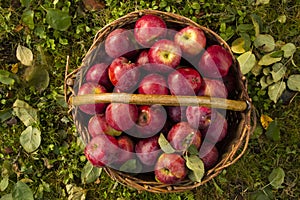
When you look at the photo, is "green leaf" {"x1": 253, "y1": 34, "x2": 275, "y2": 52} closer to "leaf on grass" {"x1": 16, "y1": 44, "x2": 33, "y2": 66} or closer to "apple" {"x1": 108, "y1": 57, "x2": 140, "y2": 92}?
"apple" {"x1": 108, "y1": 57, "x2": 140, "y2": 92}

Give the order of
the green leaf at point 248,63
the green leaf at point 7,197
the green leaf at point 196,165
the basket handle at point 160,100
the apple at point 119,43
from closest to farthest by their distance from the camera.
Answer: the basket handle at point 160,100
the green leaf at point 196,165
the apple at point 119,43
the green leaf at point 248,63
the green leaf at point 7,197

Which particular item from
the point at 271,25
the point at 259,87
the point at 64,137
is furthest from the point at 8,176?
the point at 271,25

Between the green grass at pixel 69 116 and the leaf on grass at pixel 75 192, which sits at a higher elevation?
the green grass at pixel 69 116

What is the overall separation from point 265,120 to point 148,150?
2.19ft

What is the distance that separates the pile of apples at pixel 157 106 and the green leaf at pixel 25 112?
1.64 feet

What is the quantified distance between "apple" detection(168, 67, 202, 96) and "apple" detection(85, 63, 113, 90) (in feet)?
0.87

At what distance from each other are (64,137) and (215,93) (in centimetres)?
86

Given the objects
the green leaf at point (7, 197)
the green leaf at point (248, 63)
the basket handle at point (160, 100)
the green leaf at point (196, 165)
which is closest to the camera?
the basket handle at point (160, 100)

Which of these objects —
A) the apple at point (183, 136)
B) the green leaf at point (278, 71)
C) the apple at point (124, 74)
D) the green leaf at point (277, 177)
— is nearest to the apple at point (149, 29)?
the apple at point (124, 74)

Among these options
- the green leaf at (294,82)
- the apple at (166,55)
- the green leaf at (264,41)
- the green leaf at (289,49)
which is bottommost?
the green leaf at (294,82)

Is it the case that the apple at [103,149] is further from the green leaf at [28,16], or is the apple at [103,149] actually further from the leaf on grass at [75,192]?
the green leaf at [28,16]

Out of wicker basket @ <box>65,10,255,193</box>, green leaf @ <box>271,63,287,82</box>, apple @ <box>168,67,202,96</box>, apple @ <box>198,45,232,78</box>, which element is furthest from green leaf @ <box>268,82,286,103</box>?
apple @ <box>168,67,202,96</box>

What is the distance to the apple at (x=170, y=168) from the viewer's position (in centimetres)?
167

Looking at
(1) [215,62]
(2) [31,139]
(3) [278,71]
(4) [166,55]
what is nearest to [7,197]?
(2) [31,139]
